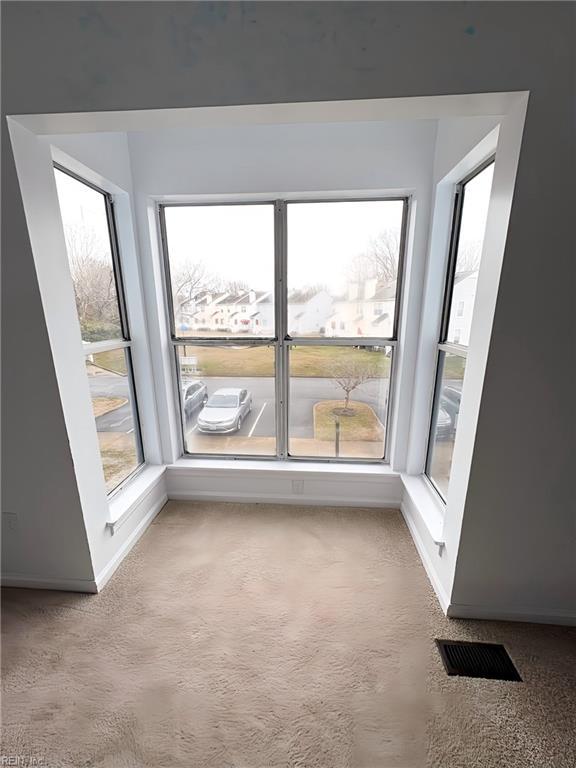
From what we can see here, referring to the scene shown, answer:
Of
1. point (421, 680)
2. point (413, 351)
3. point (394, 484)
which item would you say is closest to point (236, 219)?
point (413, 351)

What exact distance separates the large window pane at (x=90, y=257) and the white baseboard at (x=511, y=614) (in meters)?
2.53

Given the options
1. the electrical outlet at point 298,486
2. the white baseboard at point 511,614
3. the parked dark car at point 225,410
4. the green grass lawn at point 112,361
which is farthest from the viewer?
the parked dark car at point 225,410

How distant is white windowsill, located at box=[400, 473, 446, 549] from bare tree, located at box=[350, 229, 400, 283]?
1.45 m

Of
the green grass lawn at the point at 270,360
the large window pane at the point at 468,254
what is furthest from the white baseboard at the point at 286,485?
the large window pane at the point at 468,254

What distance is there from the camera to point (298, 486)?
2.56m

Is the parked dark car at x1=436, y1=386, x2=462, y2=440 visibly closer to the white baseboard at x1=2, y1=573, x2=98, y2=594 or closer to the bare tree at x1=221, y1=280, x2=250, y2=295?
the bare tree at x1=221, y1=280, x2=250, y2=295

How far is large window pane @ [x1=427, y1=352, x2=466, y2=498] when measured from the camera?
201cm

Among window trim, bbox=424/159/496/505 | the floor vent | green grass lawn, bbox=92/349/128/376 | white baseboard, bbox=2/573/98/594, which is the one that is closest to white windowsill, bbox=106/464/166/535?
white baseboard, bbox=2/573/98/594

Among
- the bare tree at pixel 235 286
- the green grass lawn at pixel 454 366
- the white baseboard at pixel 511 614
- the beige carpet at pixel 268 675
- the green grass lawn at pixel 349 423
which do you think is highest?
the bare tree at pixel 235 286

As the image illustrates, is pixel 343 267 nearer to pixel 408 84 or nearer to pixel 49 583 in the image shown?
A: pixel 408 84

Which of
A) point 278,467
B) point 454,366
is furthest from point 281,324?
point 454,366

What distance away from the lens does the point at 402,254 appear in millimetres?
2303

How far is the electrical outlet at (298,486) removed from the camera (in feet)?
8.36

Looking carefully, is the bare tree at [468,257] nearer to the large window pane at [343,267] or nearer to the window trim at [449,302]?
the window trim at [449,302]
